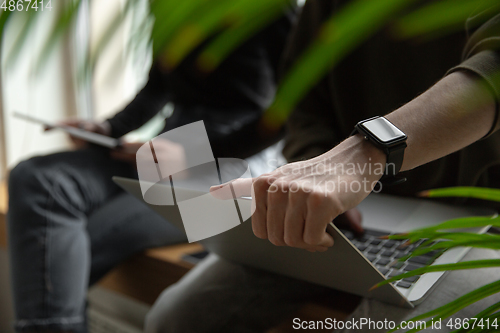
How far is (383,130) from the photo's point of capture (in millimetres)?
379

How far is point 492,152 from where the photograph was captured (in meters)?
0.60

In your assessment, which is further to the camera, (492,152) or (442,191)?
(492,152)

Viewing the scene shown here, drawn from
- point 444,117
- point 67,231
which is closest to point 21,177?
point 67,231

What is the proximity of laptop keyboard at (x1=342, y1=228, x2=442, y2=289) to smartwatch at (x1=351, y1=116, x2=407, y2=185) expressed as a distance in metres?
0.13

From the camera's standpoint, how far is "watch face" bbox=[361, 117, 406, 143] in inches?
14.6

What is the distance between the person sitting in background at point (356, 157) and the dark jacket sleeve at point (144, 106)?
55cm

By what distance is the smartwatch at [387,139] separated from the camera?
14.5 inches

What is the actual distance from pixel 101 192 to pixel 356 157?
31.3 inches

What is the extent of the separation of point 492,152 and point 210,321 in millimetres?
512

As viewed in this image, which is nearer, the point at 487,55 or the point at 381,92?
the point at 487,55

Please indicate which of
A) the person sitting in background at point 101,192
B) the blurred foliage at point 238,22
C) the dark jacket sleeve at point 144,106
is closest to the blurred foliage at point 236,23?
the blurred foliage at point 238,22

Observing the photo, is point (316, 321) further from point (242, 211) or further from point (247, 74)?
point (247, 74)

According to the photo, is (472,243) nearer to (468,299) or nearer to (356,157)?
(468,299)

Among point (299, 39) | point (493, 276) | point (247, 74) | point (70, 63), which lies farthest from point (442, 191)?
point (70, 63)
